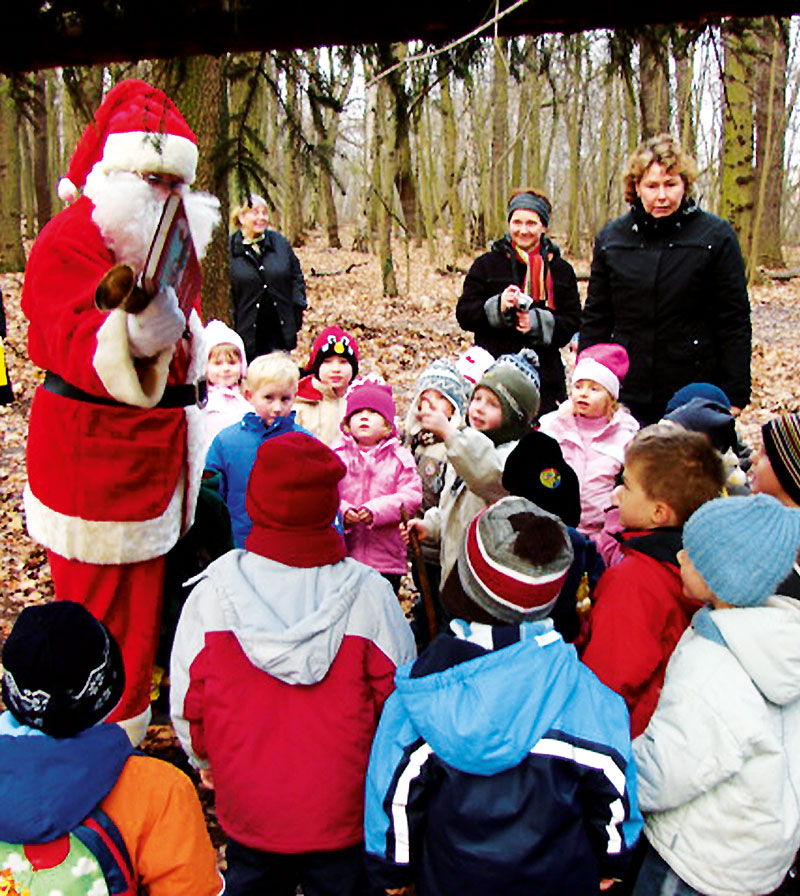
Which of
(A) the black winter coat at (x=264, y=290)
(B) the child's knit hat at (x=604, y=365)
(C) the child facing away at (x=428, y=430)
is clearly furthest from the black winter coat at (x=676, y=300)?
(A) the black winter coat at (x=264, y=290)

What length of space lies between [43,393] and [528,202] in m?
3.00

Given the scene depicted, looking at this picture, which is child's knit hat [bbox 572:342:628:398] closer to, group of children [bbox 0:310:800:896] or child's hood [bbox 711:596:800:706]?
group of children [bbox 0:310:800:896]

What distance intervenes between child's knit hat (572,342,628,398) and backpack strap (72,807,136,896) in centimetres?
268

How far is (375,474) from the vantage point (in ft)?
13.3

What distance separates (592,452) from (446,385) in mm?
730

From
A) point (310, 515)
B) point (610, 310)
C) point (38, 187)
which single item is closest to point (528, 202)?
point (610, 310)

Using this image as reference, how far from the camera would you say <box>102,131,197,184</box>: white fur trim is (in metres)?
2.86

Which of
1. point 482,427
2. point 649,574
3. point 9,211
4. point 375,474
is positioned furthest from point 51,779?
point 9,211

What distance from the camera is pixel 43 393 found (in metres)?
3.04

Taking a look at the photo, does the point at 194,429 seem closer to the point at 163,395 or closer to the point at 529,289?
the point at 163,395

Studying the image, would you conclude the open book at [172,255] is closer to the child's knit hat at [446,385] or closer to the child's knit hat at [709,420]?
the child's knit hat at [446,385]

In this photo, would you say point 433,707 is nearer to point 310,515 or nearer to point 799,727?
point 310,515

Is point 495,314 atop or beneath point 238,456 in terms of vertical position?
atop

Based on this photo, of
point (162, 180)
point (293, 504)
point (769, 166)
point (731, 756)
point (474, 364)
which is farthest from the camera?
point (769, 166)
